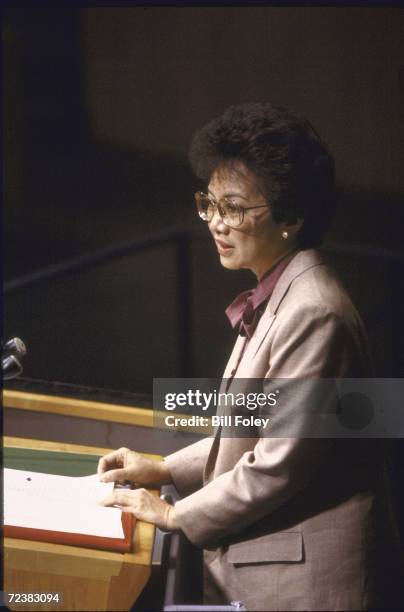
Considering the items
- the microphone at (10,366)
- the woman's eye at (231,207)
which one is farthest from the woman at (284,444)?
the microphone at (10,366)

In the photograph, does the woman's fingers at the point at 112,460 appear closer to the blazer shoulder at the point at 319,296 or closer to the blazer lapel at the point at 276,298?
the blazer lapel at the point at 276,298

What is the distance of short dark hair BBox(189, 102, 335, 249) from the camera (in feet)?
5.84

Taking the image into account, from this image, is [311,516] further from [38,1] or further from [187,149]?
[38,1]

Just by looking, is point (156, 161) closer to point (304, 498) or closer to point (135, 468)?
point (135, 468)

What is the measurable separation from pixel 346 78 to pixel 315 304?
1.99 ft

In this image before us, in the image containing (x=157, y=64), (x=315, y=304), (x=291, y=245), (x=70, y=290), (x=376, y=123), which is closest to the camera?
(x=315, y=304)

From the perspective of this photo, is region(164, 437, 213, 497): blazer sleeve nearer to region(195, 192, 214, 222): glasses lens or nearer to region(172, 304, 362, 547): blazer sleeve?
region(172, 304, 362, 547): blazer sleeve

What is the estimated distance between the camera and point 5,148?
229 centimetres

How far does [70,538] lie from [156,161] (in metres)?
0.95

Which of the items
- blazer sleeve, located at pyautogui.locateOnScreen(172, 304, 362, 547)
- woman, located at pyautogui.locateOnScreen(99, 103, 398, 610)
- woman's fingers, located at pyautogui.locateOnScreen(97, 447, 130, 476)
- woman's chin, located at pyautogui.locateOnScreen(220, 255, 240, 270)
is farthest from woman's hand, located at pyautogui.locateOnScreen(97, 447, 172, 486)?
woman's chin, located at pyautogui.locateOnScreen(220, 255, 240, 270)

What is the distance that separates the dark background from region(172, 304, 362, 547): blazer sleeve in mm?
237

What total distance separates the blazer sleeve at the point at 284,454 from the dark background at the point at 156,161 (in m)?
0.24

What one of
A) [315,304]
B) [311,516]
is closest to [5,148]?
[315,304]

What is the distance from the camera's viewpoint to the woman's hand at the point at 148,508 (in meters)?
1.81
